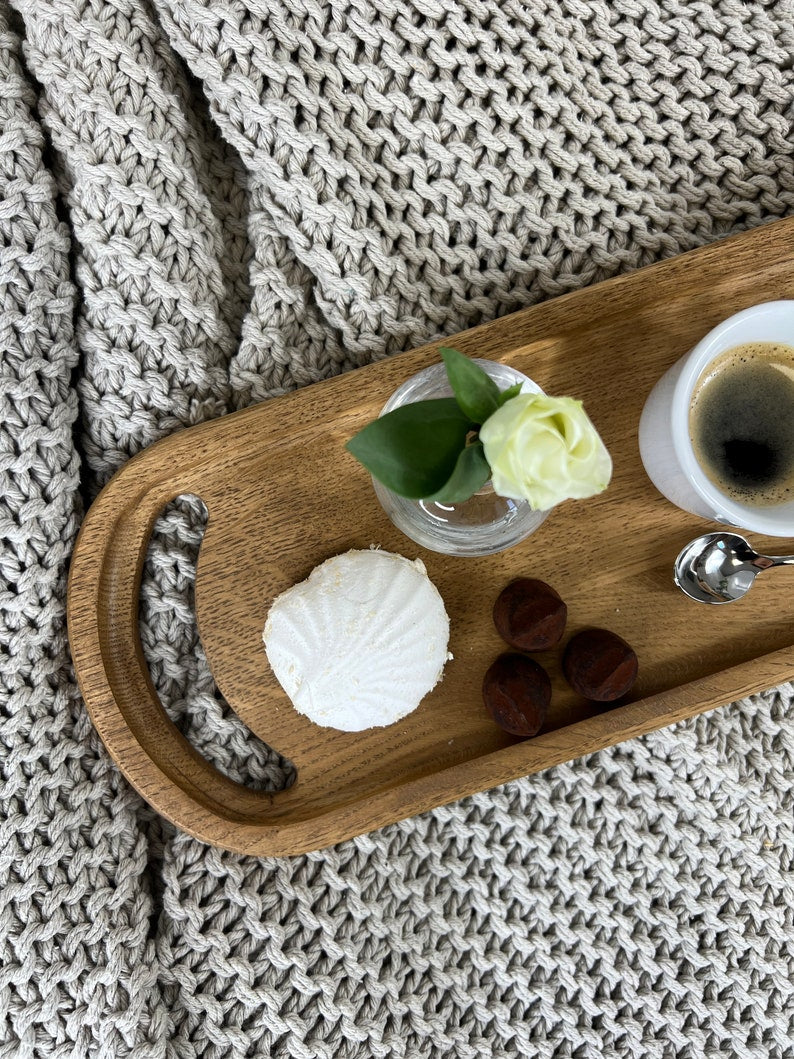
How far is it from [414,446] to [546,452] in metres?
0.10

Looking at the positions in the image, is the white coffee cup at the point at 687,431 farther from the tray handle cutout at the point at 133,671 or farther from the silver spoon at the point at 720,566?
the tray handle cutout at the point at 133,671

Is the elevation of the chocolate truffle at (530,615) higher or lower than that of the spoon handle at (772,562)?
lower

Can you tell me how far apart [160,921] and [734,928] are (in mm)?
494

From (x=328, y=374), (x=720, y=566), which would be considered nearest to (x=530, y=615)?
(x=720, y=566)

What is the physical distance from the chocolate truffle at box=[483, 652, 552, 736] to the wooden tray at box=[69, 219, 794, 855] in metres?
0.02

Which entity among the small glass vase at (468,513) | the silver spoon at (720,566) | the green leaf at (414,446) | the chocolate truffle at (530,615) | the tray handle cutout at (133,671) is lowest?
the tray handle cutout at (133,671)

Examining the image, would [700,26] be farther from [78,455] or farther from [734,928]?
[734,928]

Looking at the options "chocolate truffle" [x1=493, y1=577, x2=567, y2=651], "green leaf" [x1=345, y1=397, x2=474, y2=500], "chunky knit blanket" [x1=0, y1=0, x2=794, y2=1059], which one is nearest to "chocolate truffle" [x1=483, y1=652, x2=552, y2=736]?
"chocolate truffle" [x1=493, y1=577, x2=567, y2=651]

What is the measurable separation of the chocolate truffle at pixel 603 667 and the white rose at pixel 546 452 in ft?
0.94

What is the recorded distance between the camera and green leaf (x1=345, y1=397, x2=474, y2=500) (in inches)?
16.8

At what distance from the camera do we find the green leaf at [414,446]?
0.43 meters

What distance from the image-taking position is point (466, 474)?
42 centimetres

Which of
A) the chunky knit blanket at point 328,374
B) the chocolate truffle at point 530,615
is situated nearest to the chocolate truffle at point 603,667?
the chocolate truffle at point 530,615

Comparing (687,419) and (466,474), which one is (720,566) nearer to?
(687,419)
